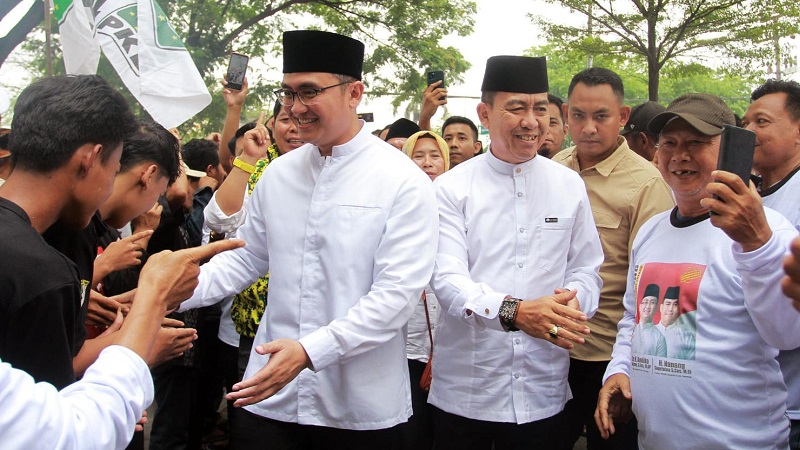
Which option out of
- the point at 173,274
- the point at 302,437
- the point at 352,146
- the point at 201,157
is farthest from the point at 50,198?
the point at 201,157

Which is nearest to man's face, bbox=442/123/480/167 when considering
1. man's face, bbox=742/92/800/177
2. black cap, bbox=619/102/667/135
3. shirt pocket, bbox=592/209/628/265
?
black cap, bbox=619/102/667/135

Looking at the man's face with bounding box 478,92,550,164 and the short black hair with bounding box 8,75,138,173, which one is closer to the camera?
the short black hair with bounding box 8,75,138,173

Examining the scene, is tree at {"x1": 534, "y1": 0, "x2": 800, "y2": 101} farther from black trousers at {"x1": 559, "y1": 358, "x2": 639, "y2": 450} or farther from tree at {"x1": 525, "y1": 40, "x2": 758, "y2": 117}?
black trousers at {"x1": 559, "y1": 358, "x2": 639, "y2": 450}

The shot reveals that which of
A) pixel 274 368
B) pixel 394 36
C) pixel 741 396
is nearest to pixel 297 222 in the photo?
pixel 274 368

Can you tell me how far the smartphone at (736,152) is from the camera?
235 cm

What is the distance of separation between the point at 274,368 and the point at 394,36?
53.7ft

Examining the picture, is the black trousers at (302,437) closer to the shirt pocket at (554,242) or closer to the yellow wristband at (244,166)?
the shirt pocket at (554,242)

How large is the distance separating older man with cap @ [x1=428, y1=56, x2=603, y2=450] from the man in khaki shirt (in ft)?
1.26

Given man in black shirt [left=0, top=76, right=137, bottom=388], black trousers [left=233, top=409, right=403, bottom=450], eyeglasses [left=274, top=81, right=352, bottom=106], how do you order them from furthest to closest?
1. eyeglasses [left=274, top=81, right=352, bottom=106]
2. black trousers [left=233, top=409, right=403, bottom=450]
3. man in black shirt [left=0, top=76, right=137, bottom=388]

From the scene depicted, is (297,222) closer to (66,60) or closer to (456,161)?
(456,161)

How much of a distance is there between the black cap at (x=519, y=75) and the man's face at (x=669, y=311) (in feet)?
4.22

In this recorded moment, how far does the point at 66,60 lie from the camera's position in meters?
6.93

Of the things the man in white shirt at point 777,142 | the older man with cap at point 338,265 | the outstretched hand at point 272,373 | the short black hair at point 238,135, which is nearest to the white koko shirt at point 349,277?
the older man with cap at point 338,265

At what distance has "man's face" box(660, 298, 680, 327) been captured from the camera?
2.77m
